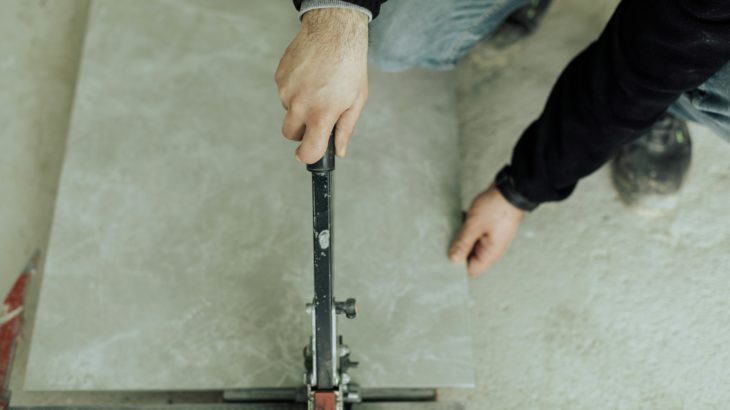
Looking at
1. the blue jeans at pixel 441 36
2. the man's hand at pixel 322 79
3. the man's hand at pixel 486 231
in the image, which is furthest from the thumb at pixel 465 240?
the man's hand at pixel 322 79

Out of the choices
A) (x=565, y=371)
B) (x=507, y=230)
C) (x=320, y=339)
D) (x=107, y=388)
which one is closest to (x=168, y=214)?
(x=107, y=388)

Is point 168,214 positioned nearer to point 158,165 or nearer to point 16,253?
point 158,165

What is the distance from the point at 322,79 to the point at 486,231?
Result: 1.90ft

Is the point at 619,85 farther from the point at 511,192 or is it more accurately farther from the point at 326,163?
the point at 326,163

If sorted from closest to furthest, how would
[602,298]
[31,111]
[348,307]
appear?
1. [348,307]
2. [602,298]
3. [31,111]

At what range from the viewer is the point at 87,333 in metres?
1.10

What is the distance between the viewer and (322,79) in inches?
29.6

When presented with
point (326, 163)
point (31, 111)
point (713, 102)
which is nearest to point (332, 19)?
point (326, 163)

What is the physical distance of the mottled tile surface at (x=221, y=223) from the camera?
3.62ft

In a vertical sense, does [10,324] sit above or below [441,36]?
below

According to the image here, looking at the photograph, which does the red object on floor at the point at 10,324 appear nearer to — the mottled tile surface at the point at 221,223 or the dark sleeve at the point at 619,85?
the mottled tile surface at the point at 221,223

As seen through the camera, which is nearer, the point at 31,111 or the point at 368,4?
the point at 368,4

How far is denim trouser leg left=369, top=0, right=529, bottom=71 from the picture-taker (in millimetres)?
1109

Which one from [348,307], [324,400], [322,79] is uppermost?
[322,79]
